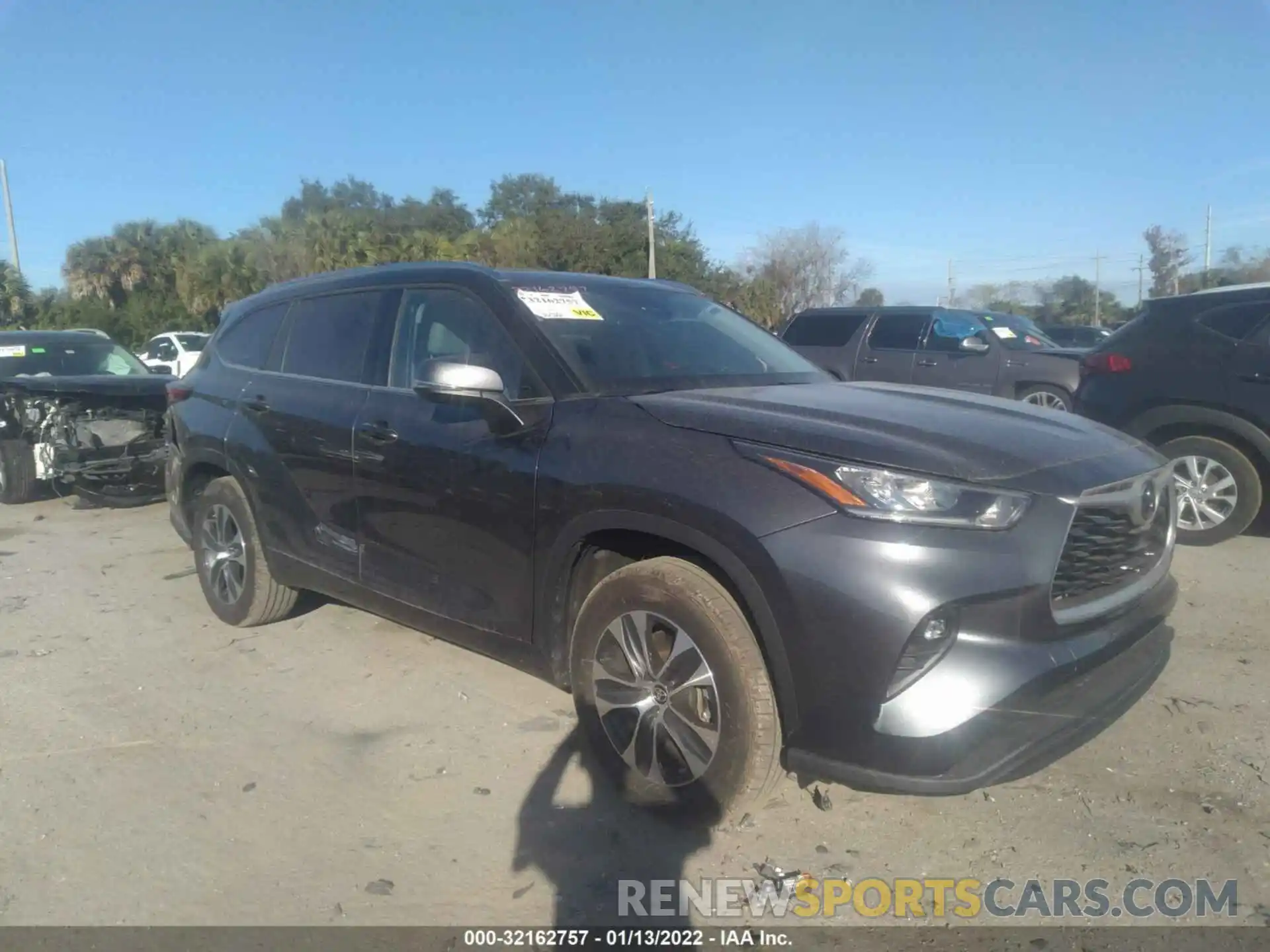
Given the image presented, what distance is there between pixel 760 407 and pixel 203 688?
301cm

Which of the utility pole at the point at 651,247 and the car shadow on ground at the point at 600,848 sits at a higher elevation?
the utility pole at the point at 651,247

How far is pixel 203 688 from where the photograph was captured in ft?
14.8

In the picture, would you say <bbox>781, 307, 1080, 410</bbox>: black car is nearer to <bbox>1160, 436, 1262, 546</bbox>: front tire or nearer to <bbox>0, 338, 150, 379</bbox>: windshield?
<bbox>1160, 436, 1262, 546</bbox>: front tire

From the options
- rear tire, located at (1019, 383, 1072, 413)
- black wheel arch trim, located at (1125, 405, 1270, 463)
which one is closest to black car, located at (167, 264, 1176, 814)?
black wheel arch trim, located at (1125, 405, 1270, 463)

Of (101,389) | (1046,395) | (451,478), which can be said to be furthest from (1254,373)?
(101,389)

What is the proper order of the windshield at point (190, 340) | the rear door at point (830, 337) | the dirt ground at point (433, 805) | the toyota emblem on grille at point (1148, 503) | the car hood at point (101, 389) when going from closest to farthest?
the dirt ground at point (433, 805), the toyota emblem on grille at point (1148, 503), the car hood at point (101, 389), the rear door at point (830, 337), the windshield at point (190, 340)

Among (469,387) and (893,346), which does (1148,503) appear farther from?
(893,346)

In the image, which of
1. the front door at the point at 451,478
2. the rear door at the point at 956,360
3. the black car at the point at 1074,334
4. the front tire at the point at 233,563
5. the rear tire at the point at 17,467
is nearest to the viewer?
the front door at the point at 451,478

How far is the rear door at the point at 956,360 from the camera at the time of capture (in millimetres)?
11930

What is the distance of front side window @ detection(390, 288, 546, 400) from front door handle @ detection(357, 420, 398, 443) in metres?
0.19

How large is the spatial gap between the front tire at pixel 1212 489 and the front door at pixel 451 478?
15.4 feet

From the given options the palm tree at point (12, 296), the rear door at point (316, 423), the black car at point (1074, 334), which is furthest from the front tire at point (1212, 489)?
the palm tree at point (12, 296)

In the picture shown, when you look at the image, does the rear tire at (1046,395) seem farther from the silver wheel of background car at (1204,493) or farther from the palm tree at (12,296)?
the palm tree at (12,296)

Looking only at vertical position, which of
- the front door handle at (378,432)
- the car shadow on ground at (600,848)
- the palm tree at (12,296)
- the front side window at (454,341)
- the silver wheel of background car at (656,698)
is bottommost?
the car shadow on ground at (600,848)
